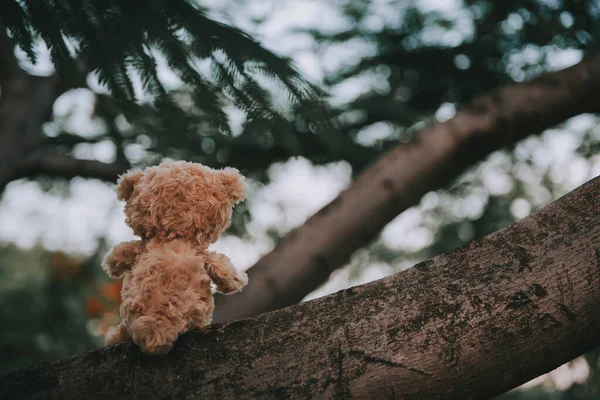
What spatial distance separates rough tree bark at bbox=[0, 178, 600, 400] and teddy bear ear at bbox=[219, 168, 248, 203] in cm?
30

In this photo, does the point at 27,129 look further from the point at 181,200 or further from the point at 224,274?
the point at 224,274

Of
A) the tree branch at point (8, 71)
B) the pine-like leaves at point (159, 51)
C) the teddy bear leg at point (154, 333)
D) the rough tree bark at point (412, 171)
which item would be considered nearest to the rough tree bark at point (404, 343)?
the teddy bear leg at point (154, 333)

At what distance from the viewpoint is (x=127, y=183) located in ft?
3.91

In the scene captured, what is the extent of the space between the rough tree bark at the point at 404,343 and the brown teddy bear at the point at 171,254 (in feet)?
0.30

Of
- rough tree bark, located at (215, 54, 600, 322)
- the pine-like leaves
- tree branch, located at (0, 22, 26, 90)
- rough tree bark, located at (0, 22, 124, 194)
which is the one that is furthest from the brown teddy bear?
tree branch, located at (0, 22, 26, 90)

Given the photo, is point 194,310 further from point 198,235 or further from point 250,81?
point 250,81

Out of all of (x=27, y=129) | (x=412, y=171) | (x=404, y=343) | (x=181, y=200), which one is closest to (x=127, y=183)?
(x=181, y=200)

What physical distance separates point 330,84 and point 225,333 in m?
2.27

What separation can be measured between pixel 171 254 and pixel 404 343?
21.6 inches

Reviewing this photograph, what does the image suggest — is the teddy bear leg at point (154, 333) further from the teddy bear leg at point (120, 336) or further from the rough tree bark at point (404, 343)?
the teddy bear leg at point (120, 336)

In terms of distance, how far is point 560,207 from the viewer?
1146mm

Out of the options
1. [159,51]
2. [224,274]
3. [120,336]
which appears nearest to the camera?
[224,274]

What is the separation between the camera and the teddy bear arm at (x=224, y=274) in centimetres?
110

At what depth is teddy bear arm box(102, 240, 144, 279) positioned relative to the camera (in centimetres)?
113
